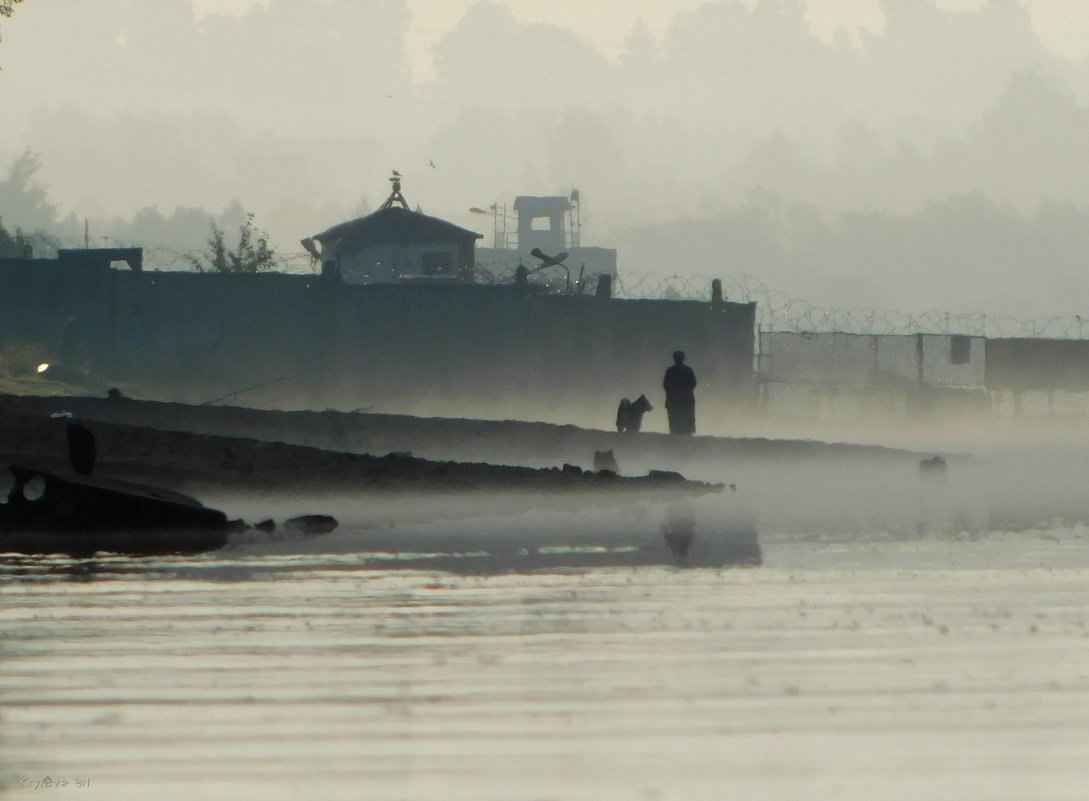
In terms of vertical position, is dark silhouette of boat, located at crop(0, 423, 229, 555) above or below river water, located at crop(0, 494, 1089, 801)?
above

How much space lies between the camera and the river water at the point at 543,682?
6.66 metres

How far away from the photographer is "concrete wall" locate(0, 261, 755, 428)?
2192 inches

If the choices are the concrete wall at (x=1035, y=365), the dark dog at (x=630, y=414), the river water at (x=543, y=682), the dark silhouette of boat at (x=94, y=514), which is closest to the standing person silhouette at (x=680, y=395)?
the dark dog at (x=630, y=414)

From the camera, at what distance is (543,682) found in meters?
8.77

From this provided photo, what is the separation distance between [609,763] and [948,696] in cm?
203

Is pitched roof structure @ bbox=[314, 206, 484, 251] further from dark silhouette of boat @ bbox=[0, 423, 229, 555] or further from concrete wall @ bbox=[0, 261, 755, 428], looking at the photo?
dark silhouette of boat @ bbox=[0, 423, 229, 555]

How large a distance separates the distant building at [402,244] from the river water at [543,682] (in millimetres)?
63138

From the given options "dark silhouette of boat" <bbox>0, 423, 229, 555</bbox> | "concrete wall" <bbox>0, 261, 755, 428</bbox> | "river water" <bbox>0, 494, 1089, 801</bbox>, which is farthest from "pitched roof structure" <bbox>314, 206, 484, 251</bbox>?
"river water" <bbox>0, 494, 1089, 801</bbox>

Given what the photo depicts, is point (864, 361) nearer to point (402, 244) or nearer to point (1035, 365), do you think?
point (1035, 365)

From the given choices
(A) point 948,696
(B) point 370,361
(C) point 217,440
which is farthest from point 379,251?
(A) point 948,696

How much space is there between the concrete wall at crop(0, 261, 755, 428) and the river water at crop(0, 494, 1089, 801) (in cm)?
4121

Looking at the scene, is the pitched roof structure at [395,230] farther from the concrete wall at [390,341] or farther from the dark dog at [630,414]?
the dark dog at [630,414]

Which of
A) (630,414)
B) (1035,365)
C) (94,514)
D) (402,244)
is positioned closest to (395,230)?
(402,244)

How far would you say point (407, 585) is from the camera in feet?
43.4
